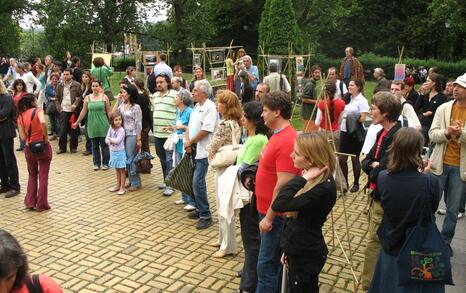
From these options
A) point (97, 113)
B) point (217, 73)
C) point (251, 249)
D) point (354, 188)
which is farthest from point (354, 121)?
point (217, 73)

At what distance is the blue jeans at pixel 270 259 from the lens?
4.04m

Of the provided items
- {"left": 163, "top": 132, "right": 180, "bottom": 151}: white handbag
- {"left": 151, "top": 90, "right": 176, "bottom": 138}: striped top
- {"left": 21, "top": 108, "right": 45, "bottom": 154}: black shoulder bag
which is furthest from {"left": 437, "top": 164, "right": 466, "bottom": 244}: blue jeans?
{"left": 21, "top": 108, "right": 45, "bottom": 154}: black shoulder bag

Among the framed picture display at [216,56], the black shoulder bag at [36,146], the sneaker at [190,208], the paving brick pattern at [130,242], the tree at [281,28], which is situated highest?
the tree at [281,28]

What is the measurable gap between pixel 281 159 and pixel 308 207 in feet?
1.96

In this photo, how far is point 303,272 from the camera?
3475 millimetres

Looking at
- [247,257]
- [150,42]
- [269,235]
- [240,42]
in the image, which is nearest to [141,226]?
[247,257]

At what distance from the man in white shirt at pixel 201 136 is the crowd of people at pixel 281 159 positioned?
0.05 feet

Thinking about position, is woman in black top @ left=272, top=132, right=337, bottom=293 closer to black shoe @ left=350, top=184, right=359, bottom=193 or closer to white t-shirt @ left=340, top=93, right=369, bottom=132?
white t-shirt @ left=340, top=93, right=369, bottom=132

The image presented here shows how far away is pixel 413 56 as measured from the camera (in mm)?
43031

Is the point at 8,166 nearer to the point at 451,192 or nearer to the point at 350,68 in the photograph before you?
the point at 451,192

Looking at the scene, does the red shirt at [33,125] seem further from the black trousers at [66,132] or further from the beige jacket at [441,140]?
the beige jacket at [441,140]

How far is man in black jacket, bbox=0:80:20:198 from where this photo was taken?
7.64 meters

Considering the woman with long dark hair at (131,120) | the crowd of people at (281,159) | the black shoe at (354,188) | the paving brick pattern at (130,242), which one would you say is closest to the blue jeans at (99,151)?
the crowd of people at (281,159)

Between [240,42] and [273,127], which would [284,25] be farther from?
[240,42]
